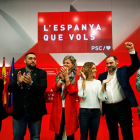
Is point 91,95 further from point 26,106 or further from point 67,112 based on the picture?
point 26,106

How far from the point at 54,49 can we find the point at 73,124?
350 cm

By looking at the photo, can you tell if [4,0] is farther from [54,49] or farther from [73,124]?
[73,124]

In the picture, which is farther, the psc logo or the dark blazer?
the psc logo

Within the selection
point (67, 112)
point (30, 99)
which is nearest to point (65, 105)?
point (67, 112)

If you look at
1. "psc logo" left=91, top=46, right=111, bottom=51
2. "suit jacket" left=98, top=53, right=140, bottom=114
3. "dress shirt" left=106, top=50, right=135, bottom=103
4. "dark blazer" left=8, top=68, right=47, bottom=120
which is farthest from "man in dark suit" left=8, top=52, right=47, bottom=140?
"psc logo" left=91, top=46, right=111, bottom=51

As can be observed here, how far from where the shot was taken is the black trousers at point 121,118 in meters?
1.99

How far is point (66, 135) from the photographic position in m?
1.91

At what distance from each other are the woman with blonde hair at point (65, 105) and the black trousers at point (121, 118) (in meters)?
0.49

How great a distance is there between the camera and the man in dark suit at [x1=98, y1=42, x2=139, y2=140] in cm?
199

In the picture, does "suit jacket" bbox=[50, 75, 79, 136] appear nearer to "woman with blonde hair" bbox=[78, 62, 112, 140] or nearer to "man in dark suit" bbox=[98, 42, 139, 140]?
"woman with blonde hair" bbox=[78, 62, 112, 140]

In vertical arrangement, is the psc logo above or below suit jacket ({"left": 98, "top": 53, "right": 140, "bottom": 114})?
above

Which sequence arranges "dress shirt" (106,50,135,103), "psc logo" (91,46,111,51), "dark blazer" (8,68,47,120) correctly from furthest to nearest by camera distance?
"psc logo" (91,46,111,51), "dress shirt" (106,50,135,103), "dark blazer" (8,68,47,120)

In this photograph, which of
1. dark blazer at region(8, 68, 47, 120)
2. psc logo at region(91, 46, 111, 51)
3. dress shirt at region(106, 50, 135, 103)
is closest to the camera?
dark blazer at region(8, 68, 47, 120)

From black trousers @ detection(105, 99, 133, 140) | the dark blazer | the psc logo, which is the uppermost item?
the psc logo
